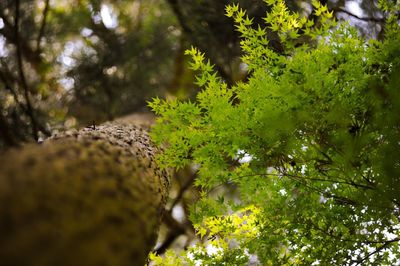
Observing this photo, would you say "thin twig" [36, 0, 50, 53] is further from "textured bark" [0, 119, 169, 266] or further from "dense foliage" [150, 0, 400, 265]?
"textured bark" [0, 119, 169, 266]

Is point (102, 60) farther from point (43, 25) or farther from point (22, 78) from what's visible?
point (22, 78)

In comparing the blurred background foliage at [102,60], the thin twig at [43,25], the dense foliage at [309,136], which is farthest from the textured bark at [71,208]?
the thin twig at [43,25]

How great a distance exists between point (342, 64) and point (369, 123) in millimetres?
339

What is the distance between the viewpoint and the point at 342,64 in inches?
75.5

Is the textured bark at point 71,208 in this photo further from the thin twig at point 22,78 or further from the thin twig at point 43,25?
the thin twig at point 43,25

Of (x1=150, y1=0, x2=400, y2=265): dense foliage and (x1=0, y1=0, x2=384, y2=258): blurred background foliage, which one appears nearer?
(x1=150, y1=0, x2=400, y2=265): dense foliage

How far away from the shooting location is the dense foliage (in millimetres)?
1787

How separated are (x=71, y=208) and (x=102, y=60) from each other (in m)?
3.73

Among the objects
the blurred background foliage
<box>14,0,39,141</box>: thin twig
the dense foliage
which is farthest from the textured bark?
the blurred background foliage

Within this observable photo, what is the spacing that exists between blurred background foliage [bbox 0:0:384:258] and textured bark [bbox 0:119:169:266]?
271cm

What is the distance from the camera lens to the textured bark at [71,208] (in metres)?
1.16

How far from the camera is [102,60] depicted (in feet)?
15.5

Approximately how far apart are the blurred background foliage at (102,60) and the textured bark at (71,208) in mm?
2713

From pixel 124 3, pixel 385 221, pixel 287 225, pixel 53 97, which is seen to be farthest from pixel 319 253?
pixel 124 3
